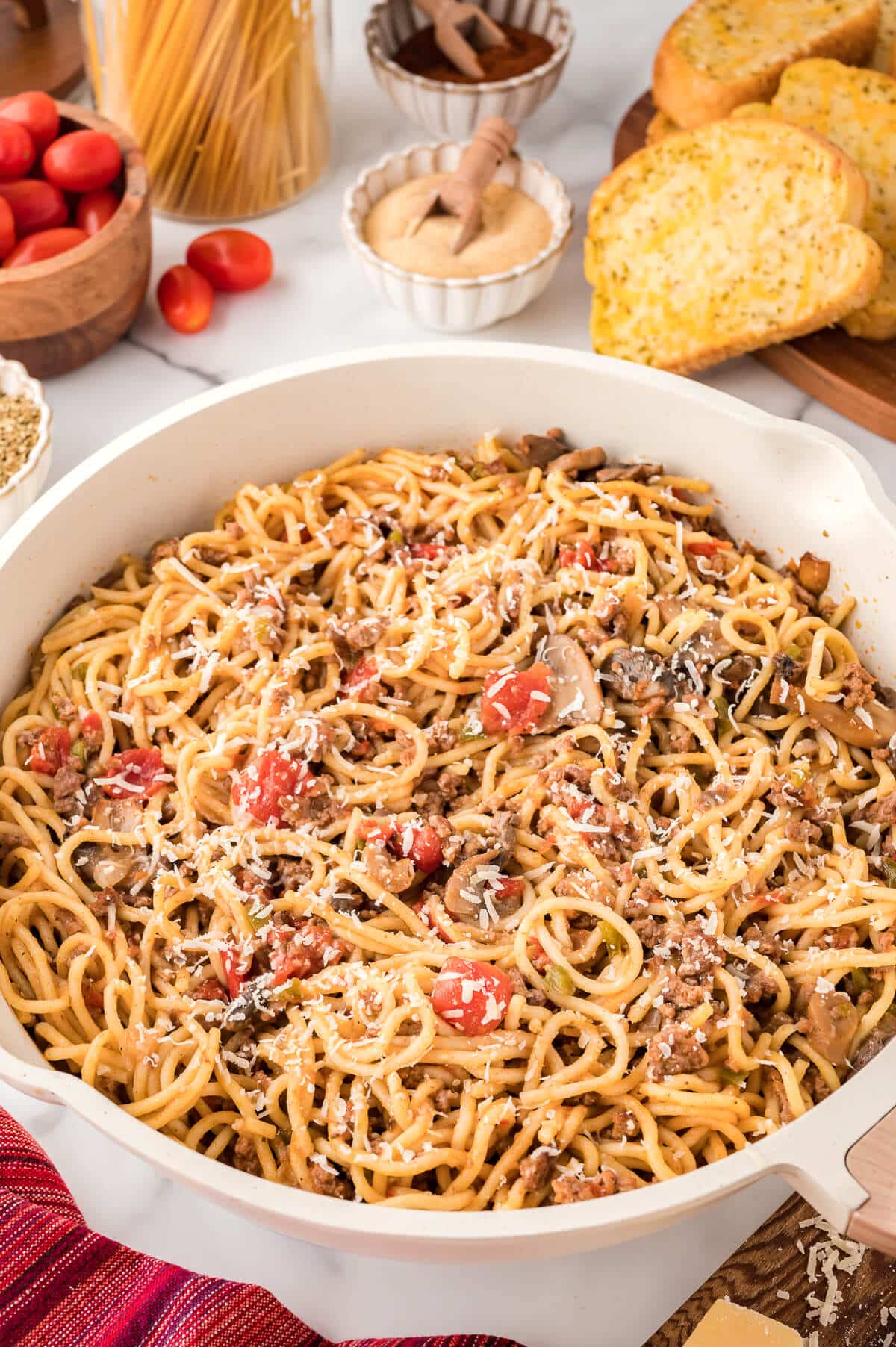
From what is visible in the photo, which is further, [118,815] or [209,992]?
[118,815]

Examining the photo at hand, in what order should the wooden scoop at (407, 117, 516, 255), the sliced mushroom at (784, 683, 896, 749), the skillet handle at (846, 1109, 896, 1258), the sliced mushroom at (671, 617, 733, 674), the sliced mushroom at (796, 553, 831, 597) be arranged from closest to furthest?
the skillet handle at (846, 1109, 896, 1258), the sliced mushroom at (784, 683, 896, 749), the sliced mushroom at (671, 617, 733, 674), the sliced mushroom at (796, 553, 831, 597), the wooden scoop at (407, 117, 516, 255)

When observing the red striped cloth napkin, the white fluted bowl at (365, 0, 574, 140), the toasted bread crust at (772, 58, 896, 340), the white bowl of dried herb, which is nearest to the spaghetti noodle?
the red striped cloth napkin

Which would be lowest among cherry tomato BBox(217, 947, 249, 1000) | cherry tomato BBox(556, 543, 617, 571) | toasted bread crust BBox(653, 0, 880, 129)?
cherry tomato BBox(217, 947, 249, 1000)

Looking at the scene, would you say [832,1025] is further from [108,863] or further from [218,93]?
[218,93]

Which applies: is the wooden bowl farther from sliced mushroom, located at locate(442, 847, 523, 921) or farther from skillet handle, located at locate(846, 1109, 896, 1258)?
skillet handle, located at locate(846, 1109, 896, 1258)

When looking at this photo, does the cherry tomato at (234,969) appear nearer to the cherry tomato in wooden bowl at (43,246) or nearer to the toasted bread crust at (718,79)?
the cherry tomato in wooden bowl at (43,246)

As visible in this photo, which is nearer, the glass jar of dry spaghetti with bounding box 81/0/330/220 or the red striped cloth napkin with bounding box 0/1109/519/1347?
the red striped cloth napkin with bounding box 0/1109/519/1347

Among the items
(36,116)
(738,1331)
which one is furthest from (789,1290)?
(36,116)
